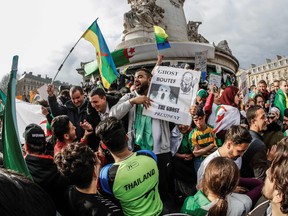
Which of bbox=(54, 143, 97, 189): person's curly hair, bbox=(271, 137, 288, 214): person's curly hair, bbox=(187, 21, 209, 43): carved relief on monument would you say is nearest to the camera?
bbox=(271, 137, 288, 214): person's curly hair

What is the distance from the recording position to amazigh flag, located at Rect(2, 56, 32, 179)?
1.97 meters

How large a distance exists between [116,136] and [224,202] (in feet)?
3.44

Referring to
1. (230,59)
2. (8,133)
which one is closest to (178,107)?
(8,133)

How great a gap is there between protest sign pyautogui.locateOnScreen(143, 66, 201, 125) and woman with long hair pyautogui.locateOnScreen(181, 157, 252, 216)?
1.50 meters

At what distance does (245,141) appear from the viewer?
3.00 meters

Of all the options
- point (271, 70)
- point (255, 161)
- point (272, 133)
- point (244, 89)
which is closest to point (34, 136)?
point (255, 161)

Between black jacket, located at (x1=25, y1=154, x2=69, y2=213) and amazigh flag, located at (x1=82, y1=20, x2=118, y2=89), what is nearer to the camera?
black jacket, located at (x1=25, y1=154, x2=69, y2=213)

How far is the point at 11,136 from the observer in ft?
6.66

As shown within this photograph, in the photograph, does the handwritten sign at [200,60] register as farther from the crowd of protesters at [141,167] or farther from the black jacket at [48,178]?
the black jacket at [48,178]

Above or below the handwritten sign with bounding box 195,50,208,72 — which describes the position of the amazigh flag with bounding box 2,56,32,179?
below

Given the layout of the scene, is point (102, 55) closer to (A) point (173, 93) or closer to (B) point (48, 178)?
(A) point (173, 93)

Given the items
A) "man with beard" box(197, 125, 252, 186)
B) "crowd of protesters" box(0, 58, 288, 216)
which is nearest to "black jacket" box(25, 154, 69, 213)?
"crowd of protesters" box(0, 58, 288, 216)

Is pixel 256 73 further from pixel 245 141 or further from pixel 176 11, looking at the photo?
pixel 245 141

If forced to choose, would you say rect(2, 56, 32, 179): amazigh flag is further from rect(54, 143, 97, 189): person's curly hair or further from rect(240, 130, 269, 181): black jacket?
rect(240, 130, 269, 181): black jacket
